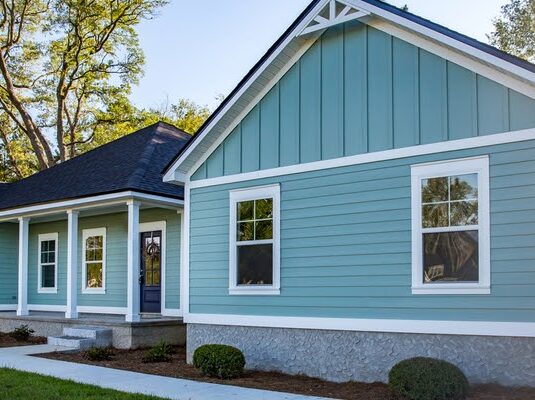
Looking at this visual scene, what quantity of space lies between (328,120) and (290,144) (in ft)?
2.71

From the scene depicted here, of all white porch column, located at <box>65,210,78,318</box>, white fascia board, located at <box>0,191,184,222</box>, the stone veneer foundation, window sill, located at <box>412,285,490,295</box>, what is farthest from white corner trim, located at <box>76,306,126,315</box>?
window sill, located at <box>412,285,490,295</box>

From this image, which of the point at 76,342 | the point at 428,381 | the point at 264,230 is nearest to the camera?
the point at 428,381

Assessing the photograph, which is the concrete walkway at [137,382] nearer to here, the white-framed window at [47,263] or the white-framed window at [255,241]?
the white-framed window at [255,241]

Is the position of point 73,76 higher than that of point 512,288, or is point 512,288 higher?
point 73,76

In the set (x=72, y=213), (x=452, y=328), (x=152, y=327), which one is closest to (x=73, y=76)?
(x=72, y=213)

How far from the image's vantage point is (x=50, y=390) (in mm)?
8148

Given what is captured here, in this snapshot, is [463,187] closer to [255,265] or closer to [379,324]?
[379,324]

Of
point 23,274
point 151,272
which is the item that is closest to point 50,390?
point 151,272

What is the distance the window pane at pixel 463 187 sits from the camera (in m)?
8.13

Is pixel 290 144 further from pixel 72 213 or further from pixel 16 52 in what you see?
pixel 16 52

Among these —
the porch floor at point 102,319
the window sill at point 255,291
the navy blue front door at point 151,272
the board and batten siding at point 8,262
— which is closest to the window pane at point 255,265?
the window sill at point 255,291

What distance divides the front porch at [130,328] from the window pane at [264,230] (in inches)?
157

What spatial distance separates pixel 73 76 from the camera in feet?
108

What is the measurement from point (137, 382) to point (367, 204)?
14.1 ft
